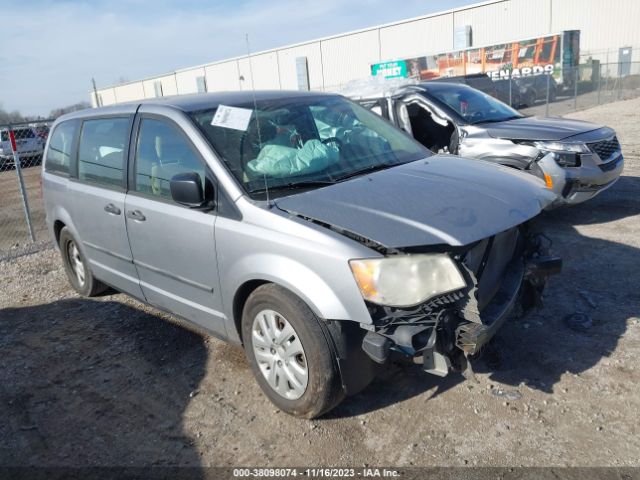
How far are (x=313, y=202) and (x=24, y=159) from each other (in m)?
17.9

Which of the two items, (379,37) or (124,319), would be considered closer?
(124,319)

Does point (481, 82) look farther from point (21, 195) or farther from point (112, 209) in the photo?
point (112, 209)

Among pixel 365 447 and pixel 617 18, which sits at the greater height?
pixel 617 18

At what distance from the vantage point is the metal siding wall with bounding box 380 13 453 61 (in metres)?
39.4

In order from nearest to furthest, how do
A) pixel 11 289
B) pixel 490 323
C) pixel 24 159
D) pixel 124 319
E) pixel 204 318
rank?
1. pixel 490 323
2. pixel 204 318
3. pixel 124 319
4. pixel 11 289
5. pixel 24 159

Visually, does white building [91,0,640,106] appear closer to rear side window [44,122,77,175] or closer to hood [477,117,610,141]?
rear side window [44,122,77,175]

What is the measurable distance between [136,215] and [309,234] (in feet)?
5.42

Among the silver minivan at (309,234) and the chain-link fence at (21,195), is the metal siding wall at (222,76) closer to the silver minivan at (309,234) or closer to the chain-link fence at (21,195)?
the chain-link fence at (21,195)

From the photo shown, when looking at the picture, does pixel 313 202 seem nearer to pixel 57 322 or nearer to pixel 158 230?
pixel 158 230

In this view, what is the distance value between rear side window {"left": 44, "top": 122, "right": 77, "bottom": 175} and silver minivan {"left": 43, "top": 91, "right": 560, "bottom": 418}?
51 cm

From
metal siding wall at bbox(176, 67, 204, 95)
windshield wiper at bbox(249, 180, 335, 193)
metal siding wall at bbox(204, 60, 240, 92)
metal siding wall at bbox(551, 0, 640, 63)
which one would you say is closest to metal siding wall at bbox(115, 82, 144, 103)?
metal siding wall at bbox(176, 67, 204, 95)

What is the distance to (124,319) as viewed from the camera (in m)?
4.77

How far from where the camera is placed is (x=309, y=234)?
2.77 metres

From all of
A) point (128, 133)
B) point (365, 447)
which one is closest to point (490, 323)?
point (365, 447)
